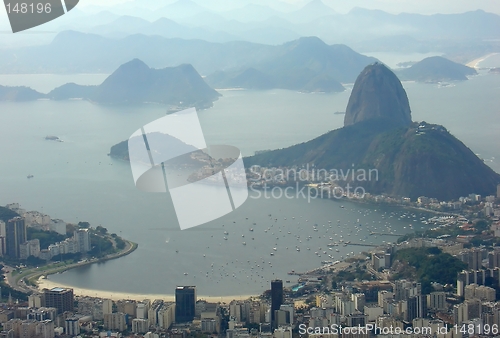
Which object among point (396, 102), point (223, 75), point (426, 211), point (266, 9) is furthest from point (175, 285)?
point (266, 9)

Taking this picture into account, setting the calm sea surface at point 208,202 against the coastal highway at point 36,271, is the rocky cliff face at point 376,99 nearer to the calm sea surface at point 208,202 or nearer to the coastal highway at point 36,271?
the calm sea surface at point 208,202

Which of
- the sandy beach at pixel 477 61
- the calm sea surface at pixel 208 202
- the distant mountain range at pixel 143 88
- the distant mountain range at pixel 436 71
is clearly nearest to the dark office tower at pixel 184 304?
the calm sea surface at pixel 208 202

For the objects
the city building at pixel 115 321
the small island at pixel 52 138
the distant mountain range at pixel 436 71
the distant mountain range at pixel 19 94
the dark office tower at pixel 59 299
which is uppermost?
the distant mountain range at pixel 436 71

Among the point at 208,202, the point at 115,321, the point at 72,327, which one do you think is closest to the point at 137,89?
the point at 208,202

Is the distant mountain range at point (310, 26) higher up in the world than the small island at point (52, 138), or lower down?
higher up

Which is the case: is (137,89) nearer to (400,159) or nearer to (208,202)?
(400,159)

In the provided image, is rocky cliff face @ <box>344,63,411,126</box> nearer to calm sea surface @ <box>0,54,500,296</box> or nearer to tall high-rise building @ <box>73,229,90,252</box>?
calm sea surface @ <box>0,54,500,296</box>

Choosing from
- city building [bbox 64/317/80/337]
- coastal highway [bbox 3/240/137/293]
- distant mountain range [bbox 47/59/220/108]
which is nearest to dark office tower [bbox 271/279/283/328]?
city building [bbox 64/317/80/337]
